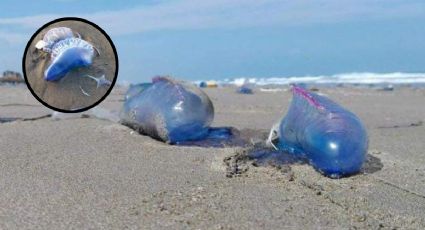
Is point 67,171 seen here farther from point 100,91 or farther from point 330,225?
point 330,225

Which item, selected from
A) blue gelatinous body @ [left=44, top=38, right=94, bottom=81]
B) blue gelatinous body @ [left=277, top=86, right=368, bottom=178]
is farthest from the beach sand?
blue gelatinous body @ [left=44, top=38, right=94, bottom=81]

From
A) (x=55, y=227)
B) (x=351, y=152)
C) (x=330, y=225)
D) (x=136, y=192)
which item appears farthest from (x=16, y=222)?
(x=351, y=152)

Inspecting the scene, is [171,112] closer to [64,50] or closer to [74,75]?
[74,75]

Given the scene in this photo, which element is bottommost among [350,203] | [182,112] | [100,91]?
[350,203]

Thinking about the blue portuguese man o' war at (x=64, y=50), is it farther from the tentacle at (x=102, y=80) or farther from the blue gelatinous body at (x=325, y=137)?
the blue gelatinous body at (x=325, y=137)

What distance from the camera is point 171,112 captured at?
464 centimetres

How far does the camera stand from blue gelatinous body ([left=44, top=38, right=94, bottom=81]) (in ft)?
7.40

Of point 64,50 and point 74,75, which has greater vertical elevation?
point 64,50

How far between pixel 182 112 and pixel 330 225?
2166mm

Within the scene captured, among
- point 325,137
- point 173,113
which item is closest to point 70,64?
point 325,137

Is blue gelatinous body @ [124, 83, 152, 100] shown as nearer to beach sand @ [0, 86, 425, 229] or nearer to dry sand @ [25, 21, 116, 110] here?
beach sand @ [0, 86, 425, 229]

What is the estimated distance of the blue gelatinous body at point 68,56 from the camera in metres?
2.26

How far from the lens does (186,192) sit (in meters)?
3.18

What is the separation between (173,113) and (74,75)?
2.29m
